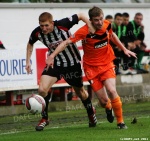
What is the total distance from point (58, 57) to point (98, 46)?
1.01 meters

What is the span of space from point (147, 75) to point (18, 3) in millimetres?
4994

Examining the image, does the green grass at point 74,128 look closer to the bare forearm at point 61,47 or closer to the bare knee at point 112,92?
the bare knee at point 112,92

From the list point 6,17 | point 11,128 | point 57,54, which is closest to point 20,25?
point 6,17

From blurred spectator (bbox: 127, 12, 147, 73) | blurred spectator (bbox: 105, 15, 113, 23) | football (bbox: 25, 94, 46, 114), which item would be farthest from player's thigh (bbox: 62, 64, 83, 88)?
blurred spectator (bbox: 127, 12, 147, 73)

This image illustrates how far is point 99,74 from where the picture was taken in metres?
13.7

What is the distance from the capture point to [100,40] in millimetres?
13531

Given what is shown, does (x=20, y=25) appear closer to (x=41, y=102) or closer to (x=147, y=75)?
(x=147, y=75)

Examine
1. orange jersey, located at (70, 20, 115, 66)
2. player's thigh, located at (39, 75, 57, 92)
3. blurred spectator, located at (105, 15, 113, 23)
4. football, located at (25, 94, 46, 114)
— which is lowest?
football, located at (25, 94, 46, 114)

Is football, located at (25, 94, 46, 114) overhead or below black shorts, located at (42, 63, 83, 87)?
below

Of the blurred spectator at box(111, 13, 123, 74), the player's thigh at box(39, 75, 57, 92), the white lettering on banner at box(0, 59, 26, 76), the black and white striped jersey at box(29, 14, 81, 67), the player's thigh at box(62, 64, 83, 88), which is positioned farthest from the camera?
the blurred spectator at box(111, 13, 123, 74)

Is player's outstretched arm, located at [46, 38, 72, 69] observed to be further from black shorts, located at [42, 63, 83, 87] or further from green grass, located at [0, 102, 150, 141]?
green grass, located at [0, 102, 150, 141]

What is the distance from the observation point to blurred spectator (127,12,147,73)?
2341cm

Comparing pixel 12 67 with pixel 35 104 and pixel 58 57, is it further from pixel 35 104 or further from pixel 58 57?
pixel 35 104

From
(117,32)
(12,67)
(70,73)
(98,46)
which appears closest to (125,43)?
(117,32)
